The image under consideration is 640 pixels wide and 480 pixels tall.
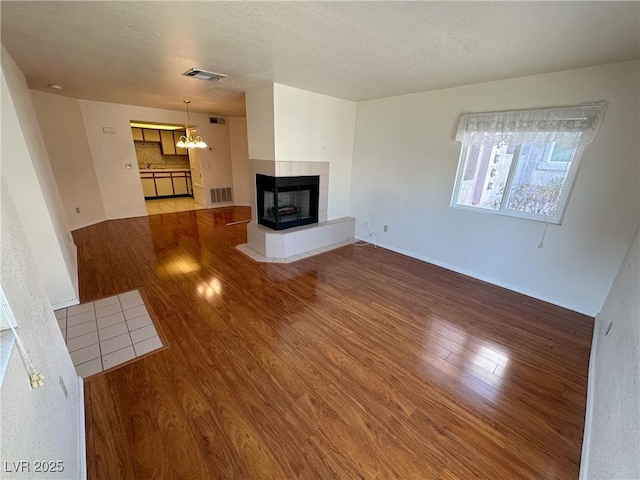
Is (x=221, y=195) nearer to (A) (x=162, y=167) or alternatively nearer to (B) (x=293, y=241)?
(A) (x=162, y=167)

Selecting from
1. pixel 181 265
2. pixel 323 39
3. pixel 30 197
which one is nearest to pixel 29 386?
pixel 30 197

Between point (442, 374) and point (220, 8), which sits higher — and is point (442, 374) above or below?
below

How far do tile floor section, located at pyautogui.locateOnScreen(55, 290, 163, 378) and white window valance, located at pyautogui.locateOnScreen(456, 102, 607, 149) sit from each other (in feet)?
13.1

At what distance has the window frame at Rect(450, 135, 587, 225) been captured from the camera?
8.45 feet

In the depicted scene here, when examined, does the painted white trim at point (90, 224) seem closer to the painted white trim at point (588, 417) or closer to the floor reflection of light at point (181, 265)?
the floor reflection of light at point (181, 265)

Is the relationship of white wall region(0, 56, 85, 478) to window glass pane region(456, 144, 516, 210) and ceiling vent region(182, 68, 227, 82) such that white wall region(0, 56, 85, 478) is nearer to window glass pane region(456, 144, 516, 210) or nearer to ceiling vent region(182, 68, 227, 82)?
ceiling vent region(182, 68, 227, 82)

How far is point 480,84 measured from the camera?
3.02 meters

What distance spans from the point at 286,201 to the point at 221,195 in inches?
150

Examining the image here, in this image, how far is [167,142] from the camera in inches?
318

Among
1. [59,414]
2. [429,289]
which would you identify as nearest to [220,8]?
[59,414]

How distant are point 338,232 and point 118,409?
140 inches

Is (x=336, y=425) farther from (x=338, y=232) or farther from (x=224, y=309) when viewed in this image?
(x=338, y=232)

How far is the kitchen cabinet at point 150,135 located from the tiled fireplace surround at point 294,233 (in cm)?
590

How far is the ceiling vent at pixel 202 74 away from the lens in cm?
287
